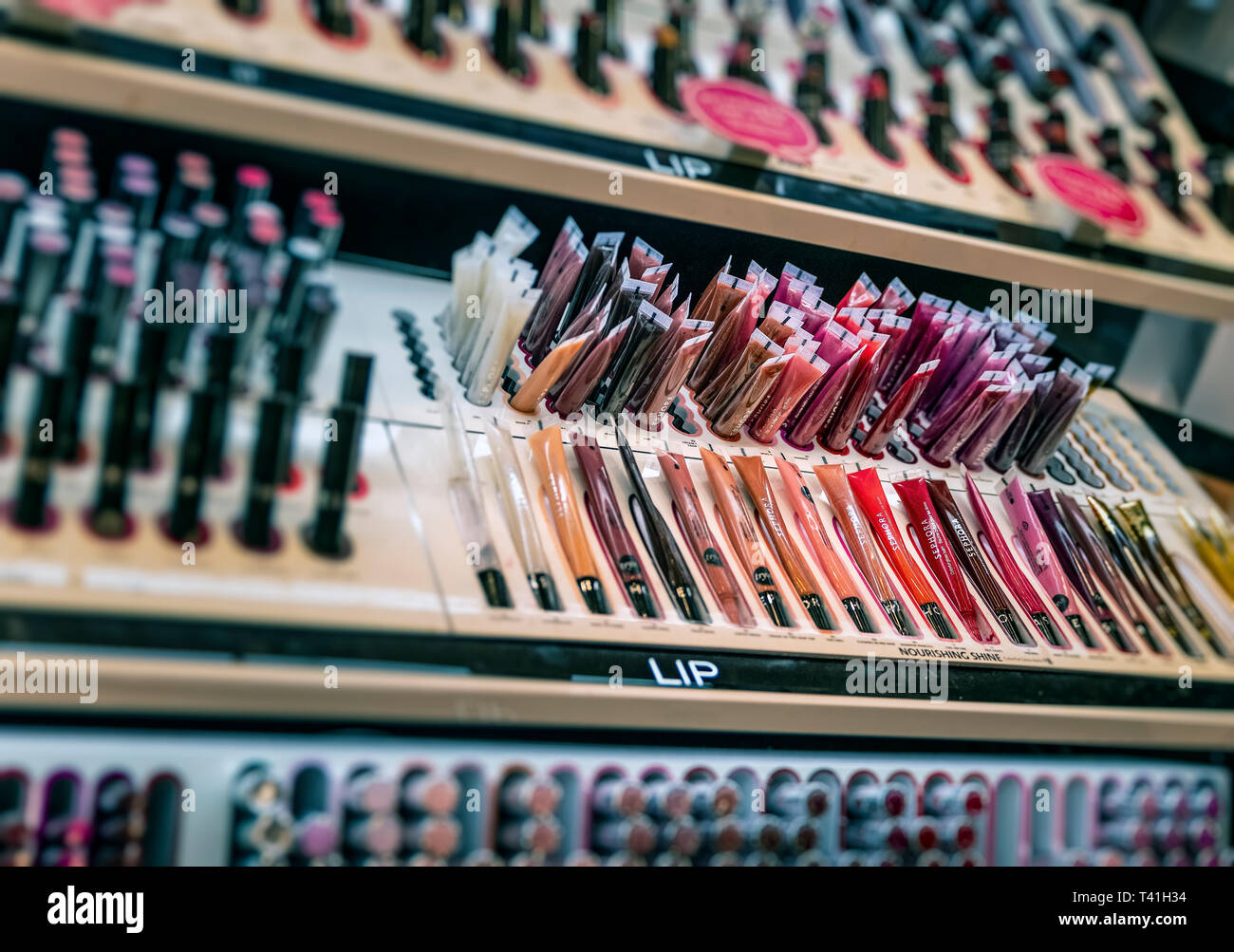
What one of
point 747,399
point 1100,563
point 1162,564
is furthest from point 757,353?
point 1162,564

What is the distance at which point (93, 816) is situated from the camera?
3.22ft

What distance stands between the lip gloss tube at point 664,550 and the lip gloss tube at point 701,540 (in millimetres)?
25

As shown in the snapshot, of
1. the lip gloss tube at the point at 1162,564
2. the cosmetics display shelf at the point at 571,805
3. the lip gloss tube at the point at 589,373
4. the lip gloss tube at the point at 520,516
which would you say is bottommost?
the cosmetics display shelf at the point at 571,805

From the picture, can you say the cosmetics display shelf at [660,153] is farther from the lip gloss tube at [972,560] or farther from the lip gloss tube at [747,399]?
the lip gloss tube at [972,560]

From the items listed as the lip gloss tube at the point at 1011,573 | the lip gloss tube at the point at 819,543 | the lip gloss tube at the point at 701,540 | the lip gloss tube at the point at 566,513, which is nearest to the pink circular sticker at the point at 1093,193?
the lip gloss tube at the point at 1011,573

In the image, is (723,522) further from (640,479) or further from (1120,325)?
(1120,325)

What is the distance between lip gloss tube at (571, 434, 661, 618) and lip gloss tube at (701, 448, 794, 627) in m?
0.14

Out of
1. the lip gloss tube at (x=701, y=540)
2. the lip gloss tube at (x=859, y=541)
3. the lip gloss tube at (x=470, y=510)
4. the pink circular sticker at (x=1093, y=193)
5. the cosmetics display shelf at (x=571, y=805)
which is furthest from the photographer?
the pink circular sticker at (x=1093, y=193)

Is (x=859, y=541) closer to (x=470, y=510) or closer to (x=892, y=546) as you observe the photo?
(x=892, y=546)

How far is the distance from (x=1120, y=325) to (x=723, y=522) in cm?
106

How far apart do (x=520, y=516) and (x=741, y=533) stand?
278 mm

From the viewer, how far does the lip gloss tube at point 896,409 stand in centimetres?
154

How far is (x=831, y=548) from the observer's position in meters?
1.39
